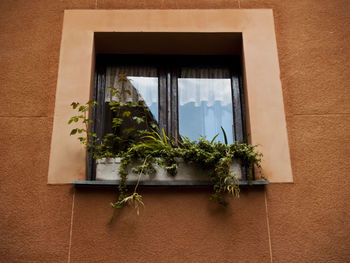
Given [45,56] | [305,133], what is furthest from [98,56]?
[305,133]

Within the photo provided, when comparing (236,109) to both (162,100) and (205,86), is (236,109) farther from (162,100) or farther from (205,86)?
(162,100)

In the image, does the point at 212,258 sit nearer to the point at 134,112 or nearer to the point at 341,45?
the point at 134,112

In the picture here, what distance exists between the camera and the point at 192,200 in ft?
10.6

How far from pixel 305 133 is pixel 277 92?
52cm

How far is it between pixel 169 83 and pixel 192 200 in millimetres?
1543

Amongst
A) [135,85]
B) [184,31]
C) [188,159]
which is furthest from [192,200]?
[184,31]

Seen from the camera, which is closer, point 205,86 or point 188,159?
point 188,159

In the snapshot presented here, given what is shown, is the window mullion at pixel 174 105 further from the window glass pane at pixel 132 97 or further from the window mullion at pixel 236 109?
the window mullion at pixel 236 109

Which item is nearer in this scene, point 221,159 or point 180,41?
point 221,159

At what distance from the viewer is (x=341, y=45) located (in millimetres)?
3793

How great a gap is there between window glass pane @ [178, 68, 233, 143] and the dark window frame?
66 millimetres

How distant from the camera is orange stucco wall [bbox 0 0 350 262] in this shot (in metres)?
3.11

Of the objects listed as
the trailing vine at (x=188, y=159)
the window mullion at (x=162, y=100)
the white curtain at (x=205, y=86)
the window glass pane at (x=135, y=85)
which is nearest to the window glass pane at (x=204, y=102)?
the white curtain at (x=205, y=86)

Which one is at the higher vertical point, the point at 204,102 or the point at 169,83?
the point at 169,83
